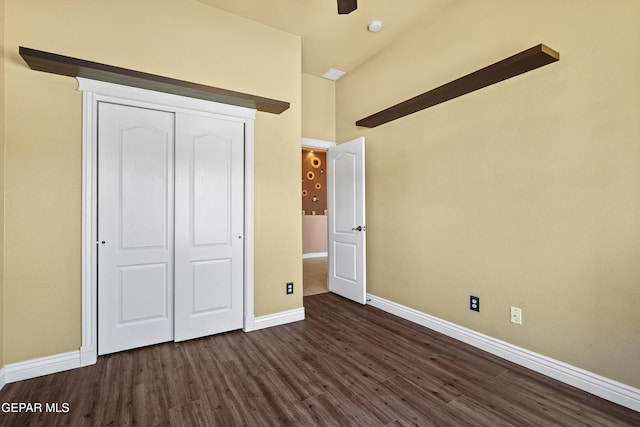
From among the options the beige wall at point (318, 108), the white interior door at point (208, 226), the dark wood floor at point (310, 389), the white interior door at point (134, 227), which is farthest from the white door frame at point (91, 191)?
the beige wall at point (318, 108)

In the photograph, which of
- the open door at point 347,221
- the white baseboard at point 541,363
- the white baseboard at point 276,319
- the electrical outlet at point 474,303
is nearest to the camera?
the white baseboard at point 541,363

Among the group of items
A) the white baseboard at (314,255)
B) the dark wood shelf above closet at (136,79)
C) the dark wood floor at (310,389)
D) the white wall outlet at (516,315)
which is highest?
the dark wood shelf above closet at (136,79)

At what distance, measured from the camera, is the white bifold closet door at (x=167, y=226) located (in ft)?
8.13

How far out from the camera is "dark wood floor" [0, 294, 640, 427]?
1.76 meters

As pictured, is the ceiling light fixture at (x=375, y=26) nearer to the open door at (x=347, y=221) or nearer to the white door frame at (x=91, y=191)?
the open door at (x=347, y=221)

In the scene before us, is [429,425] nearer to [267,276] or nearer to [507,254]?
[507,254]

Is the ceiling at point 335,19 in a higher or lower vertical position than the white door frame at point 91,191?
higher

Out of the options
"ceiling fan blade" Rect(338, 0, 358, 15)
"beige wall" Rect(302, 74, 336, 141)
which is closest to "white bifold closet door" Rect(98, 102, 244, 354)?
"beige wall" Rect(302, 74, 336, 141)

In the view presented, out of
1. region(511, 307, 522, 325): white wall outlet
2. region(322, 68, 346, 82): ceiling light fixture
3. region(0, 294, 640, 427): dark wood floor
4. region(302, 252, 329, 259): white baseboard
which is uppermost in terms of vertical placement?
region(322, 68, 346, 82): ceiling light fixture

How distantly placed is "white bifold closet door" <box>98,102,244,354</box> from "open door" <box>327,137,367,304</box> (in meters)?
1.45

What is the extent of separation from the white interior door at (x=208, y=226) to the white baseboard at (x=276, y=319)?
0.47ft

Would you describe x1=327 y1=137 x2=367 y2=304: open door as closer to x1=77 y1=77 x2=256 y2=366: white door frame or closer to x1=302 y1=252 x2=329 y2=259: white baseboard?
x1=77 y1=77 x2=256 y2=366: white door frame

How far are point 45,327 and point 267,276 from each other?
1.77 meters

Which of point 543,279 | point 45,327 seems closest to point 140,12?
point 45,327
